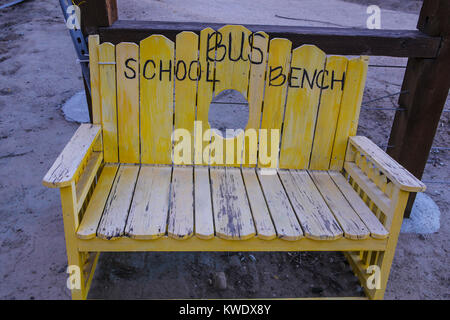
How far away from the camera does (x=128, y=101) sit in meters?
2.23

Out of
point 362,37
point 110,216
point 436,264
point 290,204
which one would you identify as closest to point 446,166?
point 436,264

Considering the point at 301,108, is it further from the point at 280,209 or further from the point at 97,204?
the point at 97,204

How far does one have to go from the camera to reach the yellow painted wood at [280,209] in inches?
72.9

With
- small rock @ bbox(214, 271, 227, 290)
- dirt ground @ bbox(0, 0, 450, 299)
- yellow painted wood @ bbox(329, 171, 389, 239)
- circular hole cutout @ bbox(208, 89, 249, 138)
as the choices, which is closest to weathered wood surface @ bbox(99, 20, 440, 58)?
yellow painted wood @ bbox(329, 171, 389, 239)

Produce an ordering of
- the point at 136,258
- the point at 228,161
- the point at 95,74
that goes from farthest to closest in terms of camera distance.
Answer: the point at 136,258 → the point at 228,161 → the point at 95,74

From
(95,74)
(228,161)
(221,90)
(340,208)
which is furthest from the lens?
(228,161)

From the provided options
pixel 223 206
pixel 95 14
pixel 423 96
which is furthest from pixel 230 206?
pixel 423 96

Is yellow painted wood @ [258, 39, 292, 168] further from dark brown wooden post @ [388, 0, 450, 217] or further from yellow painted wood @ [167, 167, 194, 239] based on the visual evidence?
dark brown wooden post @ [388, 0, 450, 217]

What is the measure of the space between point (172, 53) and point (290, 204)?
1039 mm

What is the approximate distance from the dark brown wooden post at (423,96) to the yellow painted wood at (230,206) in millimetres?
1267

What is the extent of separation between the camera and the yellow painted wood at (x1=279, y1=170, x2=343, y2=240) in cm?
187

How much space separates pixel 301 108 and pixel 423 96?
0.91 metres

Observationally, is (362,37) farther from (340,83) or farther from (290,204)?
(290,204)

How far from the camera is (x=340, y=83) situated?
2.30 metres
